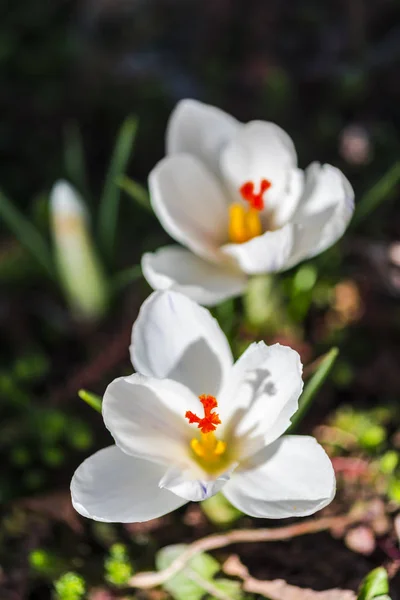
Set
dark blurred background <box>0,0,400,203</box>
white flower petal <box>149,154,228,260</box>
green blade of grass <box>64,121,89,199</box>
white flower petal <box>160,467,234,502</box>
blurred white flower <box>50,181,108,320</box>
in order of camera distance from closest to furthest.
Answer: white flower petal <box>160,467,234,502</box> → white flower petal <box>149,154,228,260</box> → blurred white flower <box>50,181,108,320</box> → green blade of grass <box>64,121,89,199</box> → dark blurred background <box>0,0,400,203</box>

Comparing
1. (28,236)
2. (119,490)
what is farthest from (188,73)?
(119,490)

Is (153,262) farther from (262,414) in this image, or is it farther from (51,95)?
(51,95)

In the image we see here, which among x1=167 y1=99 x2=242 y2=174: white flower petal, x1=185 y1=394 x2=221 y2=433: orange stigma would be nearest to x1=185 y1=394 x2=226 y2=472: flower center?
x1=185 y1=394 x2=221 y2=433: orange stigma

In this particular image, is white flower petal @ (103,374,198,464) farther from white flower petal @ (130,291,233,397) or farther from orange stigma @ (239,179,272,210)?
orange stigma @ (239,179,272,210)

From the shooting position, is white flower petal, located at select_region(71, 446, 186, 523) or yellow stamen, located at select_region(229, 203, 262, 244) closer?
white flower petal, located at select_region(71, 446, 186, 523)

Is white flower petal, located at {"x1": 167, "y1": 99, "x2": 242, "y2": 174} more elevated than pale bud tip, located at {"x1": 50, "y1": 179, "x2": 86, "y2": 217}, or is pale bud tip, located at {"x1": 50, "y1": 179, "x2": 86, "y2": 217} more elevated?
white flower petal, located at {"x1": 167, "y1": 99, "x2": 242, "y2": 174}

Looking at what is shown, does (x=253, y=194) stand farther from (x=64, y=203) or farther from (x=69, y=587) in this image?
(x=69, y=587)
